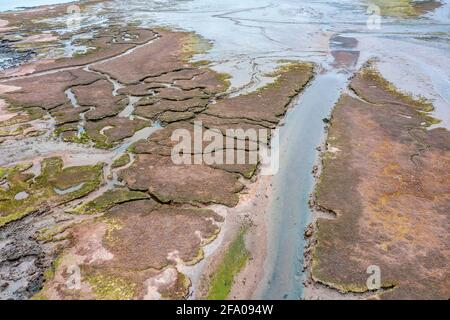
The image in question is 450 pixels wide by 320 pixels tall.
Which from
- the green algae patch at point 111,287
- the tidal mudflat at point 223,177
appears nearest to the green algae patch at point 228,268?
the tidal mudflat at point 223,177

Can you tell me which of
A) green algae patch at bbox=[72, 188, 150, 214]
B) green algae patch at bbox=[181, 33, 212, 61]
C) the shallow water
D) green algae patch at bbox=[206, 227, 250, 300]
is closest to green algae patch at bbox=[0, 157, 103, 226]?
green algae patch at bbox=[72, 188, 150, 214]

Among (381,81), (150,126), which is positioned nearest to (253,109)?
(150,126)

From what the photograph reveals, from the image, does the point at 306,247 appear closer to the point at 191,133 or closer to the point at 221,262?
the point at 221,262

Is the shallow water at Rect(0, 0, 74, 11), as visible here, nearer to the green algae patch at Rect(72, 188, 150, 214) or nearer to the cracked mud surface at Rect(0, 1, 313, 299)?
the cracked mud surface at Rect(0, 1, 313, 299)

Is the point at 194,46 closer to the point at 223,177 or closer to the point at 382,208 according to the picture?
the point at 223,177

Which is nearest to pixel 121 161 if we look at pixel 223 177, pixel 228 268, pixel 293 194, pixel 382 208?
pixel 223 177

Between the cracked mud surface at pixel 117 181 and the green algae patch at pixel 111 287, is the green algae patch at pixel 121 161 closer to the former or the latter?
the cracked mud surface at pixel 117 181

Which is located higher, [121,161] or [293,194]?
[121,161]

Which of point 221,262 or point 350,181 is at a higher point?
point 350,181
